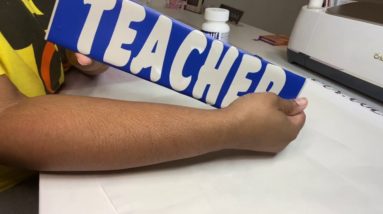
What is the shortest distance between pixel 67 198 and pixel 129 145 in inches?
3.3

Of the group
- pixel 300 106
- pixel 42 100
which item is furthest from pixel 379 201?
pixel 42 100

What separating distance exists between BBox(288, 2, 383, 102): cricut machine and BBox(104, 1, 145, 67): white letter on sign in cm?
43

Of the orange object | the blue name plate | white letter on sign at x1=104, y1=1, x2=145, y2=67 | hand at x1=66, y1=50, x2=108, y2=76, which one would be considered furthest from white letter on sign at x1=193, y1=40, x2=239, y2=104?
the orange object

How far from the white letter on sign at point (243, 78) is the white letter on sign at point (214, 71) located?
0.05 feet

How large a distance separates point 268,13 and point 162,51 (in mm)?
1286

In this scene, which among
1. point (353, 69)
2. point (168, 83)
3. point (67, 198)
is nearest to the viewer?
point (67, 198)

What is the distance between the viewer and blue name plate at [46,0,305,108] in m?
0.41

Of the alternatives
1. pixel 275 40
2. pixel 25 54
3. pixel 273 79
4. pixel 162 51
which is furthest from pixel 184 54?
pixel 275 40

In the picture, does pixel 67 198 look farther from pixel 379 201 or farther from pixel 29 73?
pixel 379 201

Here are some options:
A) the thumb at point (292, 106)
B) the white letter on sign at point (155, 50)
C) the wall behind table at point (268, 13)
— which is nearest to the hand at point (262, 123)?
the thumb at point (292, 106)

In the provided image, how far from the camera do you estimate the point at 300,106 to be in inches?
19.6

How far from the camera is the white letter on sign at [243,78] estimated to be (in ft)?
1.55

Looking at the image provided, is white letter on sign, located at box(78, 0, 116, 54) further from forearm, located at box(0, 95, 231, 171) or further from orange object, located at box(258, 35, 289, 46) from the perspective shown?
orange object, located at box(258, 35, 289, 46)

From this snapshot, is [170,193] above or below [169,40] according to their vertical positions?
below
